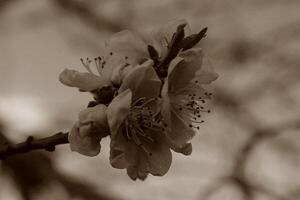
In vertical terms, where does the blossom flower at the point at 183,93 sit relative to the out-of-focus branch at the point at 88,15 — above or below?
above

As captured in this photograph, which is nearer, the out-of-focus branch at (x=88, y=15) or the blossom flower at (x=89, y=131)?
the blossom flower at (x=89, y=131)

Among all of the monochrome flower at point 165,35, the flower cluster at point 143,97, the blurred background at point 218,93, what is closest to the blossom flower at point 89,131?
the flower cluster at point 143,97

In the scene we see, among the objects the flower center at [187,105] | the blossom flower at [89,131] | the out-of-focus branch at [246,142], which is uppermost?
the blossom flower at [89,131]

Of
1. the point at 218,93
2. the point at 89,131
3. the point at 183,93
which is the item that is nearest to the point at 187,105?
the point at 183,93

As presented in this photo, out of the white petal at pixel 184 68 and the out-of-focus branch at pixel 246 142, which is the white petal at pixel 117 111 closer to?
the white petal at pixel 184 68

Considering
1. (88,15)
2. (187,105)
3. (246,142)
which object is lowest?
(246,142)

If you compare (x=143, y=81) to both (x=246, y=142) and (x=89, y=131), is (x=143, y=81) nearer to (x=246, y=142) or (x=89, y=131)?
(x=89, y=131)
